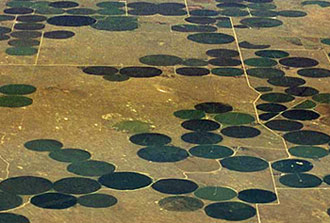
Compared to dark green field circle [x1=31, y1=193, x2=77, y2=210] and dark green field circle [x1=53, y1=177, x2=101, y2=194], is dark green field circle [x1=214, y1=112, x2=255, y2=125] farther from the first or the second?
dark green field circle [x1=31, y1=193, x2=77, y2=210]

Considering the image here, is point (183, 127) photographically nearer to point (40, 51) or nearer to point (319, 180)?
point (319, 180)

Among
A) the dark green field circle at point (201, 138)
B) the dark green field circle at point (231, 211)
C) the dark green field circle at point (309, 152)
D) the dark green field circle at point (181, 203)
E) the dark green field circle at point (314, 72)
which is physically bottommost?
the dark green field circle at point (201, 138)

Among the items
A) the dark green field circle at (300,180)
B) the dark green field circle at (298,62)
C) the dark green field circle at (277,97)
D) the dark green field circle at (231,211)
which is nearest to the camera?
the dark green field circle at (231,211)

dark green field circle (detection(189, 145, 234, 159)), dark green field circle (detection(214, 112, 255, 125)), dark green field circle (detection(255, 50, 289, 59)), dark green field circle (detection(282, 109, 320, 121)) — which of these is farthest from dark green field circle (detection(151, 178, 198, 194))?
dark green field circle (detection(255, 50, 289, 59))

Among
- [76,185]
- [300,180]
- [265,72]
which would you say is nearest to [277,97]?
[265,72]

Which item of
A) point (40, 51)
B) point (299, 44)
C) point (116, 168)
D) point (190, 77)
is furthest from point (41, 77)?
point (299, 44)

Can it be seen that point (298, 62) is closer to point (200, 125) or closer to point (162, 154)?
point (200, 125)

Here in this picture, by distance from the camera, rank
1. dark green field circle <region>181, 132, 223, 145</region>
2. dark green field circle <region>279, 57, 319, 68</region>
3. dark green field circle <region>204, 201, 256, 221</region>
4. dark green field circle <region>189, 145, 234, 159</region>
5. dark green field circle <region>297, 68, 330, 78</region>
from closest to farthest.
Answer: dark green field circle <region>204, 201, 256, 221</region>
dark green field circle <region>189, 145, 234, 159</region>
dark green field circle <region>181, 132, 223, 145</region>
dark green field circle <region>297, 68, 330, 78</region>
dark green field circle <region>279, 57, 319, 68</region>

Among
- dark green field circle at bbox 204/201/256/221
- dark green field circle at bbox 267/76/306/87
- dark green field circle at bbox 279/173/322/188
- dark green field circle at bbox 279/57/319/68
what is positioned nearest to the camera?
dark green field circle at bbox 204/201/256/221

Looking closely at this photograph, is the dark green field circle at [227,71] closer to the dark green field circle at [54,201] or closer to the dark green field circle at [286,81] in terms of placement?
the dark green field circle at [286,81]

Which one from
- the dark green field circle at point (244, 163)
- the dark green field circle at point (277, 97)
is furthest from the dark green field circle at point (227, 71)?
the dark green field circle at point (244, 163)

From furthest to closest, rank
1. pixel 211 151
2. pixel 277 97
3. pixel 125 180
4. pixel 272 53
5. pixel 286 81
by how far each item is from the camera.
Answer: pixel 272 53 < pixel 286 81 < pixel 277 97 < pixel 211 151 < pixel 125 180
